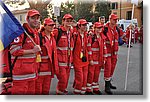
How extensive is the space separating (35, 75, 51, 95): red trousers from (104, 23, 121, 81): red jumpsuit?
2.10 ft

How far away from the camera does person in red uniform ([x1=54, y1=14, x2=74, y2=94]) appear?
3.15 m

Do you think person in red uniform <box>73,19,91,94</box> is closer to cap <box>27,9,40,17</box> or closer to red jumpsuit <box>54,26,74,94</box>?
red jumpsuit <box>54,26,74,94</box>

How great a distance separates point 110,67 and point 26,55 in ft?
3.21

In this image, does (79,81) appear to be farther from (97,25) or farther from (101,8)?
(101,8)

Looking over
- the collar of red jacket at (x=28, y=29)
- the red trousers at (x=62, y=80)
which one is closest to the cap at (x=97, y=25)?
the red trousers at (x=62, y=80)

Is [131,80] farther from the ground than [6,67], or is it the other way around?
[6,67]

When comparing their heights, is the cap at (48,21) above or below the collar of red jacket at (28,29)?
above

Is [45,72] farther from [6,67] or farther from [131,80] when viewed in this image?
[131,80]

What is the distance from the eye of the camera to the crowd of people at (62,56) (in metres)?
2.86

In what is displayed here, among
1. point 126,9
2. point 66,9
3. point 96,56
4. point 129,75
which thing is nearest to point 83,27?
point 66,9

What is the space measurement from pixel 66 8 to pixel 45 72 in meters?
0.71

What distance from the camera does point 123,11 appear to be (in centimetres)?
312

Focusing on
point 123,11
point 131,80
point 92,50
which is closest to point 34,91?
point 92,50

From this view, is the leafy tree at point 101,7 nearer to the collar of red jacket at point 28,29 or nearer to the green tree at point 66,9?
the green tree at point 66,9
